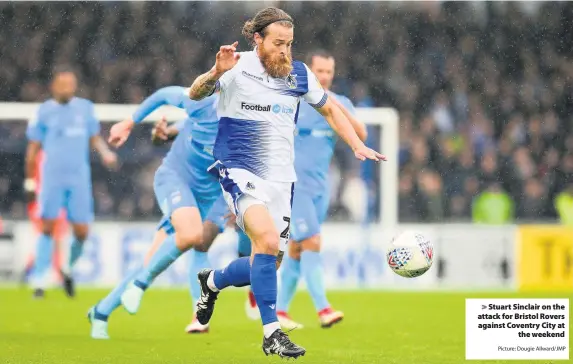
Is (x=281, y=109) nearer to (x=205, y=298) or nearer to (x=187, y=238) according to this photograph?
(x=205, y=298)

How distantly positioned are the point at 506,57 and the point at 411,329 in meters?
13.6

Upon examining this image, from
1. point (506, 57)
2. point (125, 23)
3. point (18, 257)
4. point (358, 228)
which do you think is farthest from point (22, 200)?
point (506, 57)

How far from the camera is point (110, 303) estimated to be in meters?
8.36

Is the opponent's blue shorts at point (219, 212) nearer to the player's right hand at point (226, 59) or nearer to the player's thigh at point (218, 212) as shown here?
the player's thigh at point (218, 212)

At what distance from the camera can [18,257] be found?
15648mm

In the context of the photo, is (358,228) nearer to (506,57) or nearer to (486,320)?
(506,57)

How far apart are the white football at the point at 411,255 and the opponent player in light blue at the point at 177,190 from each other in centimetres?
160

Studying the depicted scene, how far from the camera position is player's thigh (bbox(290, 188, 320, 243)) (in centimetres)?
971

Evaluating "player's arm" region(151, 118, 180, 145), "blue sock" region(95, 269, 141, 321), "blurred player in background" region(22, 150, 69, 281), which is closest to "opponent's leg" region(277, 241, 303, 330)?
"player's arm" region(151, 118, 180, 145)

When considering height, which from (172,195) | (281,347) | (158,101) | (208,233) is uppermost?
(158,101)

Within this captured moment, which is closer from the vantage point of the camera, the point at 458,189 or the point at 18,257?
the point at 18,257

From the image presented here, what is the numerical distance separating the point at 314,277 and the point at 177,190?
71.7 inches

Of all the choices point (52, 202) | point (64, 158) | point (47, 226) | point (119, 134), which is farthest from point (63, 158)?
point (119, 134)

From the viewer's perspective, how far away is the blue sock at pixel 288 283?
9836 mm
